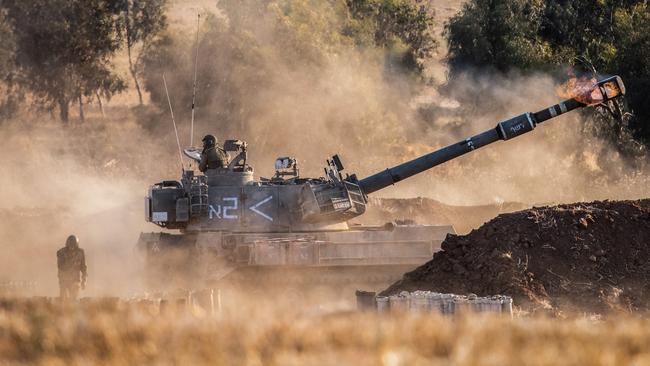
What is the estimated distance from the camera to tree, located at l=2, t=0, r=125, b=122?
183 feet

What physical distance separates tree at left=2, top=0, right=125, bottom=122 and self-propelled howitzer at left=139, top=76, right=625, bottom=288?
2893 centimetres

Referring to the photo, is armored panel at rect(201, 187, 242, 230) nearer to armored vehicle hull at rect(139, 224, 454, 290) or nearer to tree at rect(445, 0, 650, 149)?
armored vehicle hull at rect(139, 224, 454, 290)

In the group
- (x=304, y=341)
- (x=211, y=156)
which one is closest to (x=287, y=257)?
(x=211, y=156)

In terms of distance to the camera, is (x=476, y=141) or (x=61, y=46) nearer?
(x=476, y=141)

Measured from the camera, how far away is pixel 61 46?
5612 cm

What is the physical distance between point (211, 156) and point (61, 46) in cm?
2932

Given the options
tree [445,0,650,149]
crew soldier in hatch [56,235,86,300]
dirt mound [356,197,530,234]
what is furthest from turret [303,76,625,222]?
tree [445,0,650,149]

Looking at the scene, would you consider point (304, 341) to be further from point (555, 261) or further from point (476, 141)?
point (476, 141)

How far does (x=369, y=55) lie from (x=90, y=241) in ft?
76.6

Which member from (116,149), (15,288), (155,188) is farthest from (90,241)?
(116,149)

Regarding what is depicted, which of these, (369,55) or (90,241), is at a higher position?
(369,55)

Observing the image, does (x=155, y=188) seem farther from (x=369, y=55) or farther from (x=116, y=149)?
(x=369, y=55)

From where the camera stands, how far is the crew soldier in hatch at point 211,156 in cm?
2839

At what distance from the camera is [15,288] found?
98.4 feet
